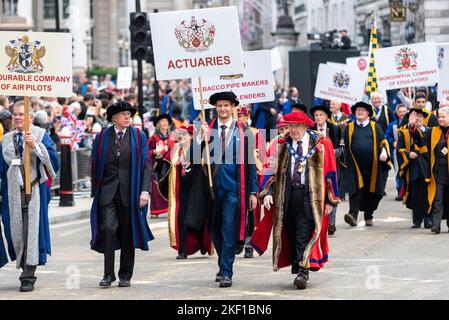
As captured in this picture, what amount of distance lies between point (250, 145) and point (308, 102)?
33.2 m

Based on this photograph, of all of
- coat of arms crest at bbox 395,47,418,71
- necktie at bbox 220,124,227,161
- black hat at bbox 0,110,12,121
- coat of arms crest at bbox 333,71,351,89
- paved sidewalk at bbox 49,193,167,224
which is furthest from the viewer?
coat of arms crest at bbox 333,71,351,89

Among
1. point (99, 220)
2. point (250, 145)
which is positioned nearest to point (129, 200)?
point (99, 220)

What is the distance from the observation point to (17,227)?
13.7 metres

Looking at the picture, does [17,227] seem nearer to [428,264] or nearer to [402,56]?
[428,264]

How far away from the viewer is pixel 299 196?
44.2 ft

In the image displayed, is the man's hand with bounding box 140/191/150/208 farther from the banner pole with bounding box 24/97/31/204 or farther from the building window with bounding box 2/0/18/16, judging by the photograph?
the building window with bounding box 2/0/18/16

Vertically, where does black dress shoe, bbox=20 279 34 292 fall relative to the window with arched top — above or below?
below

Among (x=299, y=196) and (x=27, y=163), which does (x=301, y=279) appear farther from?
(x=27, y=163)

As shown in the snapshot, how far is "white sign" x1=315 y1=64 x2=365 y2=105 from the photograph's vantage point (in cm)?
2586

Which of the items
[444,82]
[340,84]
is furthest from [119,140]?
[340,84]

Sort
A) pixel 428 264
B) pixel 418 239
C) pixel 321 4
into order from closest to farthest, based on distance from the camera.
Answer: pixel 428 264, pixel 418 239, pixel 321 4

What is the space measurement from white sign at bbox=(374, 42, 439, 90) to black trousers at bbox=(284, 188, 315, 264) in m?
10.9

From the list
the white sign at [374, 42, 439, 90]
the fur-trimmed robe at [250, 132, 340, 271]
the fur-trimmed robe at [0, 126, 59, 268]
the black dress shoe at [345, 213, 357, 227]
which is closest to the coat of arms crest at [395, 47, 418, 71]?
the white sign at [374, 42, 439, 90]

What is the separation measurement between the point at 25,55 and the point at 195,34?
5.81 feet
